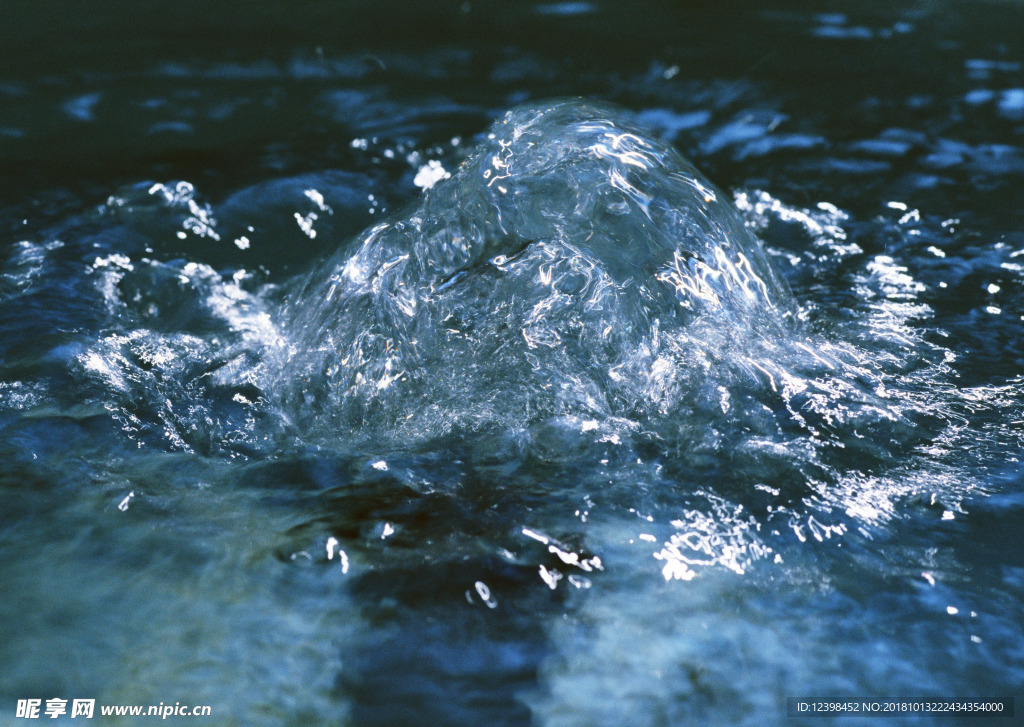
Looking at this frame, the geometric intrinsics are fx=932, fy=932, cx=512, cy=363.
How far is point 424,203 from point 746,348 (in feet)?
3.43

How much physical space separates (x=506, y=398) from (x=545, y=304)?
0.32 m

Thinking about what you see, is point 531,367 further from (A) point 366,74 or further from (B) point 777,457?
(A) point 366,74

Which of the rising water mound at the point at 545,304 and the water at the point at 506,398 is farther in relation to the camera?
the rising water mound at the point at 545,304

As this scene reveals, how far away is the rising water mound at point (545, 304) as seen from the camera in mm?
2277

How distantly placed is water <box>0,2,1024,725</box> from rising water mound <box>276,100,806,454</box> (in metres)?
0.01

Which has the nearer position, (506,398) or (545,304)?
(506,398)

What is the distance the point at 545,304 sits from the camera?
8.02 ft

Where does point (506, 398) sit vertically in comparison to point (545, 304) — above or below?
below

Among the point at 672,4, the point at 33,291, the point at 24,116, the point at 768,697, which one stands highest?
the point at 672,4

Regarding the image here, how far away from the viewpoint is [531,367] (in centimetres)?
234

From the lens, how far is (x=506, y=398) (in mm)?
2260

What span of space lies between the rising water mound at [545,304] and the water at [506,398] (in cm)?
1

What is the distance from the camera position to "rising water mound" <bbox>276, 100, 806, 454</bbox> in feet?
7.47

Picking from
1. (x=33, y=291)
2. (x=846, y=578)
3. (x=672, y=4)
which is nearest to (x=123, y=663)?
(x=846, y=578)
